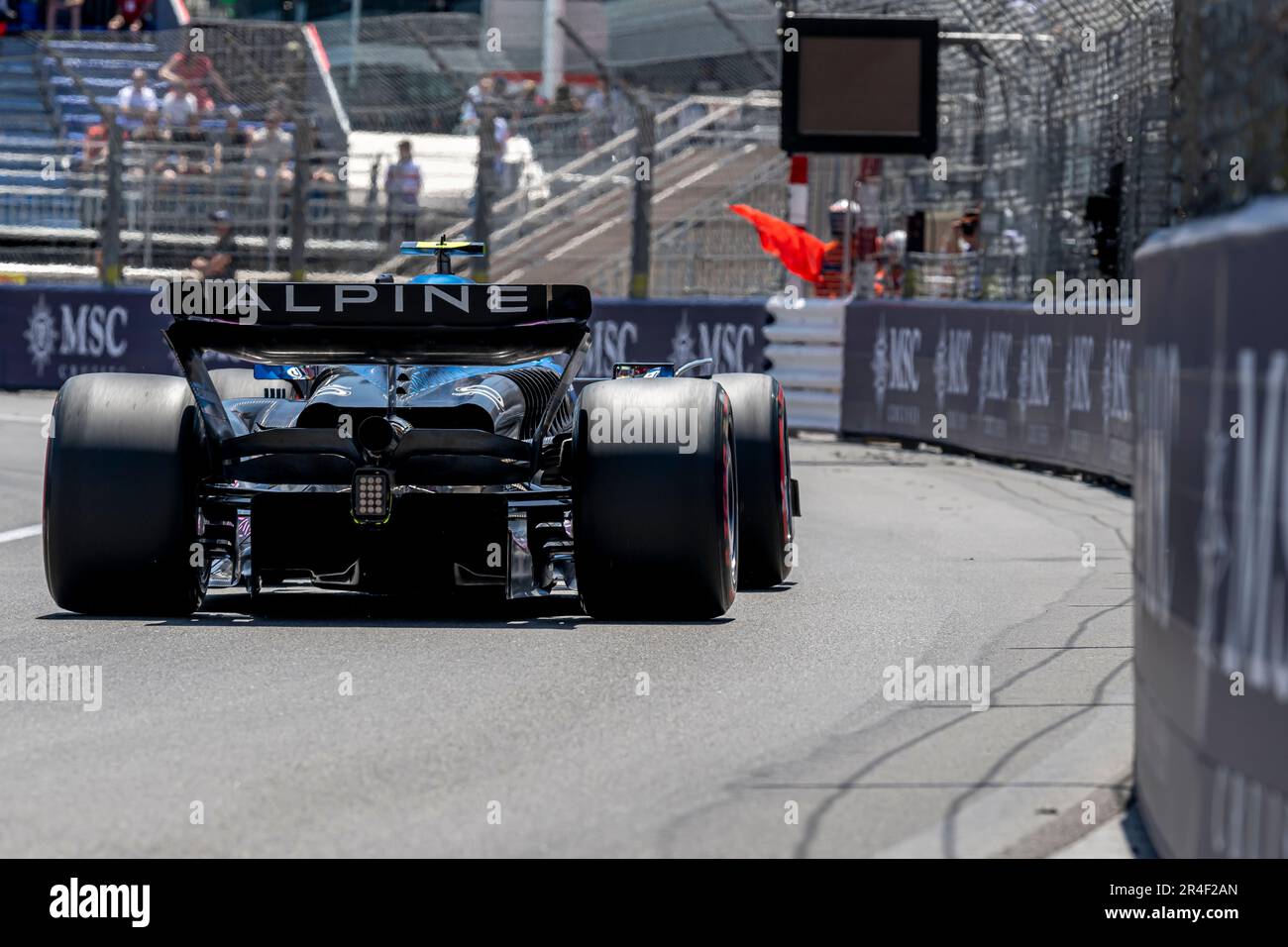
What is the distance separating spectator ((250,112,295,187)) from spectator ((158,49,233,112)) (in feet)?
8.29

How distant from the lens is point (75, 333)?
23016 mm

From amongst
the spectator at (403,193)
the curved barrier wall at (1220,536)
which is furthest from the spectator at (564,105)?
the curved barrier wall at (1220,536)

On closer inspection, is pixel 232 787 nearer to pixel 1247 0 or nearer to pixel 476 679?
pixel 476 679

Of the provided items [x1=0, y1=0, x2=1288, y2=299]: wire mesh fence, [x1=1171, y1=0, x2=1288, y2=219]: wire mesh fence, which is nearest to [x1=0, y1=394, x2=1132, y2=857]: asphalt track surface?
[x1=1171, y1=0, x2=1288, y2=219]: wire mesh fence

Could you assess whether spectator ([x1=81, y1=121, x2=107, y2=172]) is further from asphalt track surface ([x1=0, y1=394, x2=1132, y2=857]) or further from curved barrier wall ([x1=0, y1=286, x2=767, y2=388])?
asphalt track surface ([x1=0, y1=394, x2=1132, y2=857])

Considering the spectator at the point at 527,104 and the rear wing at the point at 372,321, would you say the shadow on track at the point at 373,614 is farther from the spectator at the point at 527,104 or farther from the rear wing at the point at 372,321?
the spectator at the point at 527,104

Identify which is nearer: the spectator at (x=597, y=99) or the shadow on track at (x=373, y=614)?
the shadow on track at (x=373, y=614)

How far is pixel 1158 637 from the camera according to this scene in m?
4.42

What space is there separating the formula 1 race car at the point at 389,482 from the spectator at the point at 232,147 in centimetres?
1511

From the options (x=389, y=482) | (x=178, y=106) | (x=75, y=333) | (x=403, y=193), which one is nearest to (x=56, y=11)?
(x=178, y=106)

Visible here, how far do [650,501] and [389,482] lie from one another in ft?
3.04

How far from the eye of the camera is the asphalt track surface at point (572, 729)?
4676mm

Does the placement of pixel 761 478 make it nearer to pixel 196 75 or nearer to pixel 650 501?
pixel 650 501
